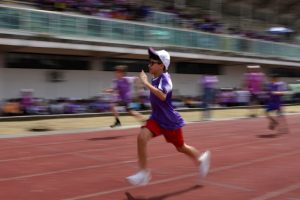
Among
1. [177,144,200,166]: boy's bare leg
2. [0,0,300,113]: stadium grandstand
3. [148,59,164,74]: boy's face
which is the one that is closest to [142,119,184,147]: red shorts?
[177,144,200,166]: boy's bare leg

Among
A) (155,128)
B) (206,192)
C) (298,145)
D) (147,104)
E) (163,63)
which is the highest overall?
(163,63)

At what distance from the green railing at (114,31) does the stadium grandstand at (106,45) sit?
1.6 inches

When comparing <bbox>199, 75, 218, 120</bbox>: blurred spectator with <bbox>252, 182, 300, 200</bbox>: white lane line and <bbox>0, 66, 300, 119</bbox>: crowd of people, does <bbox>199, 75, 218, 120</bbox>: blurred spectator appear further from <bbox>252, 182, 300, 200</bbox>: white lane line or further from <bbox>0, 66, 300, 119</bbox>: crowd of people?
<bbox>252, 182, 300, 200</bbox>: white lane line

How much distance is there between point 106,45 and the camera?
75.2 ft

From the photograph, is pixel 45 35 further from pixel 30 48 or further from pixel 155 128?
pixel 155 128

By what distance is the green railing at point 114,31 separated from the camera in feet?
63.5

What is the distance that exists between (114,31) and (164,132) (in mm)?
17927

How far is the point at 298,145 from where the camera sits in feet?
34.9

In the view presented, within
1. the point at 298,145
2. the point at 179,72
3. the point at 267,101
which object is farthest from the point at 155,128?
the point at 179,72

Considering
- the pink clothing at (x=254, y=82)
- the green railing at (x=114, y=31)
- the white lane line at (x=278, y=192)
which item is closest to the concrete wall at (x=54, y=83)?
the green railing at (x=114, y=31)

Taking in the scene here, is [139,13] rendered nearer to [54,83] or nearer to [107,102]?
[54,83]

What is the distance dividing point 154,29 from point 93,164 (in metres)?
18.5

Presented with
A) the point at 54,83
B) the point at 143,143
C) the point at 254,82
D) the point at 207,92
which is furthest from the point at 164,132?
the point at 54,83

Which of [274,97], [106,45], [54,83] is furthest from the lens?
[54,83]
